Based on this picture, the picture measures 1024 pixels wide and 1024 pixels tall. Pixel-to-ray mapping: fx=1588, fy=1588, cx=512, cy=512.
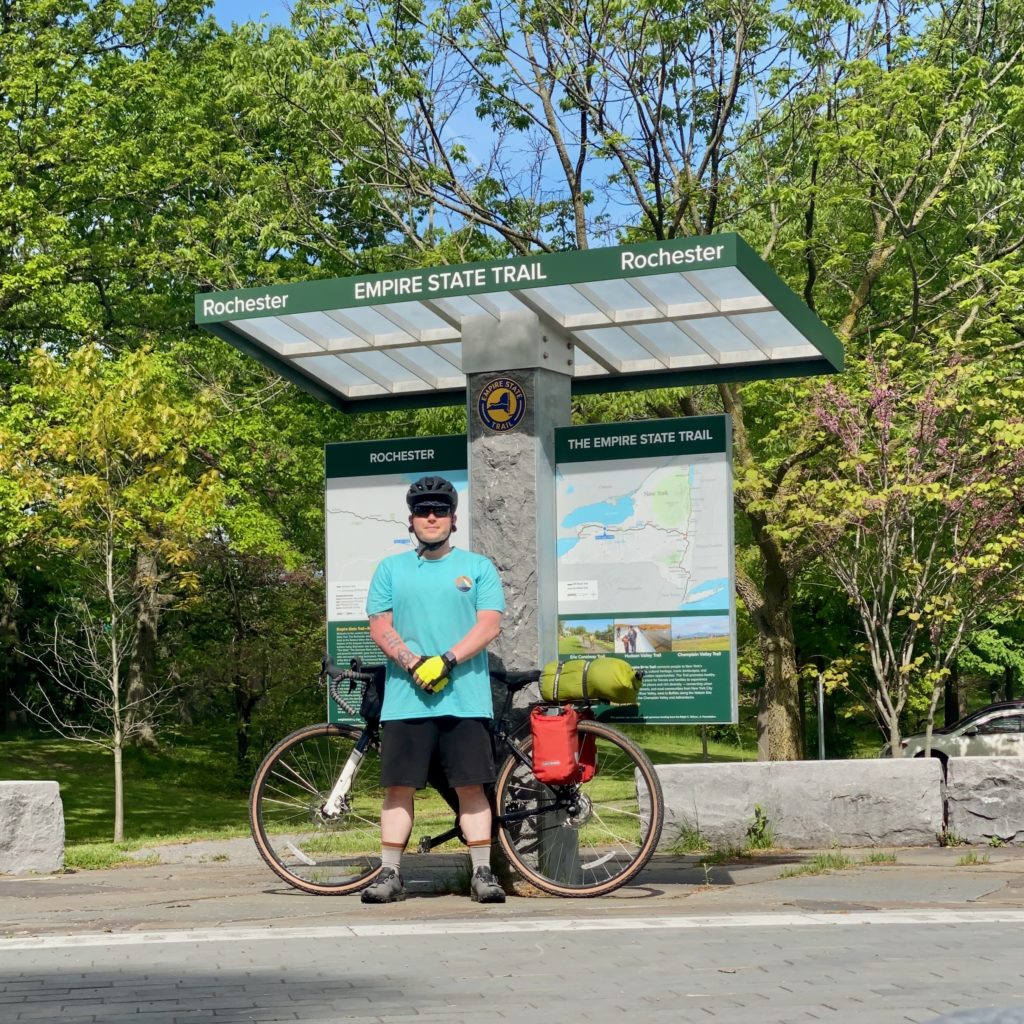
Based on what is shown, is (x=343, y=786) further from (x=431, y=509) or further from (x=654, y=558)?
(x=654, y=558)

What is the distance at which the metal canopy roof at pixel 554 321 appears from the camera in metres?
8.27

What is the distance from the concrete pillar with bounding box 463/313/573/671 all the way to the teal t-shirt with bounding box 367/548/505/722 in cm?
85

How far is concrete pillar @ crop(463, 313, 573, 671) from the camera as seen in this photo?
877 cm

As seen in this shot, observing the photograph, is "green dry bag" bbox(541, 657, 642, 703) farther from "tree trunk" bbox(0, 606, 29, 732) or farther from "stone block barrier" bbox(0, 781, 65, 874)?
"tree trunk" bbox(0, 606, 29, 732)

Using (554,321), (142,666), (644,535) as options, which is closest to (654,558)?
(644,535)

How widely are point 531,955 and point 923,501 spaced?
1305 cm

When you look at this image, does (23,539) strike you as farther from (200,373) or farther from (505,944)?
(505,944)

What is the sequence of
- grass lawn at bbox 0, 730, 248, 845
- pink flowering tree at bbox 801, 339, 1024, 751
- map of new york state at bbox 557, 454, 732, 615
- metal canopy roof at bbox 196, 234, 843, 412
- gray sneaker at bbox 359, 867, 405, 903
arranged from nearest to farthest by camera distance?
1. gray sneaker at bbox 359, 867, 405, 903
2. metal canopy roof at bbox 196, 234, 843, 412
3. map of new york state at bbox 557, 454, 732, 615
4. pink flowering tree at bbox 801, 339, 1024, 751
5. grass lawn at bbox 0, 730, 248, 845

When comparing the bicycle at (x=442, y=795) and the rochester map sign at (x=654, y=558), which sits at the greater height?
the rochester map sign at (x=654, y=558)

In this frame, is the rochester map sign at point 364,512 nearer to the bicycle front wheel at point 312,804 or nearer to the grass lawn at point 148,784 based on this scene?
the bicycle front wheel at point 312,804

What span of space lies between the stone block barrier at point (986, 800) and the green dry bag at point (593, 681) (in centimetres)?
372

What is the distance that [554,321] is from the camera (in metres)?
9.09

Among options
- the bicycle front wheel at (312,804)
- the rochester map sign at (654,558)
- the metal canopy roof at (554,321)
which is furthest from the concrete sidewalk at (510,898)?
the metal canopy roof at (554,321)

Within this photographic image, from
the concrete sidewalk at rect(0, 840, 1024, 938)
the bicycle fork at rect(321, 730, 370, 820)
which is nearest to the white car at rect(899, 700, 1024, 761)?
the concrete sidewalk at rect(0, 840, 1024, 938)
